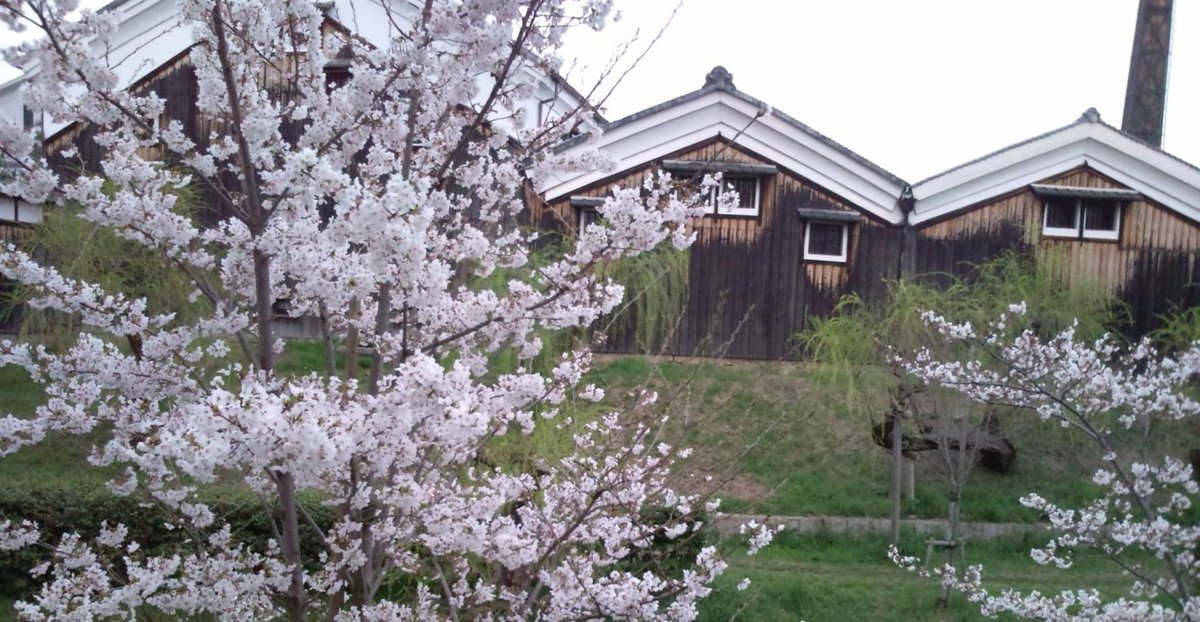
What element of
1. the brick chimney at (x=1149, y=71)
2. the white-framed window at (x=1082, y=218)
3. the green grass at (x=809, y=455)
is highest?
the brick chimney at (x=1149, y=71)

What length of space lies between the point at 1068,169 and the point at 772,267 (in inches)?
142

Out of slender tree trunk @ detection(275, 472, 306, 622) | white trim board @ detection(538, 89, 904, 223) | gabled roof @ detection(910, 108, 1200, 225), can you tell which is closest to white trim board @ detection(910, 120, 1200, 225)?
gabled roof @ detection(910, 108, 1200, 225)

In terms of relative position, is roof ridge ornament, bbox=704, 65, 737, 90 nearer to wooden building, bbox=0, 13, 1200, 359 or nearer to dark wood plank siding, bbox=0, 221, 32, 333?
wooden building, bbox=0, 13, 1200, 359

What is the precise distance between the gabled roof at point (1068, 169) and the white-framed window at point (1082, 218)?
1.12 ft

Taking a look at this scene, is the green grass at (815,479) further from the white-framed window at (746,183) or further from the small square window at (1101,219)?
the small square window at (1101,219)

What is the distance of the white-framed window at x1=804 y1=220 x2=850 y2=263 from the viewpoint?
11.8 m

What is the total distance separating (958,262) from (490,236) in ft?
29.2

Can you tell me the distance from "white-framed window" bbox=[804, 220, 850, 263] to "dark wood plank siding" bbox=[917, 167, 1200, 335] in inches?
34.4

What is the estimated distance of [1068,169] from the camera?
11656mm

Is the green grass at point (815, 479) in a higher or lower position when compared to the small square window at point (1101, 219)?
lower

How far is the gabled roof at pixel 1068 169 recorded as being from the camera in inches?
450

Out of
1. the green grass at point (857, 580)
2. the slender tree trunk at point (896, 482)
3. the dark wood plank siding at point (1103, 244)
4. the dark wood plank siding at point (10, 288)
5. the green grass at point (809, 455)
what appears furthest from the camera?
the dark wood plank siding at point (1103, 244)

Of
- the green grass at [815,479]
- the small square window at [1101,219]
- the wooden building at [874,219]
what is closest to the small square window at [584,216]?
the wooden building at [874,219]

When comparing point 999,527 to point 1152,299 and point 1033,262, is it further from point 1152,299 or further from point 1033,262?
point 1152,299
